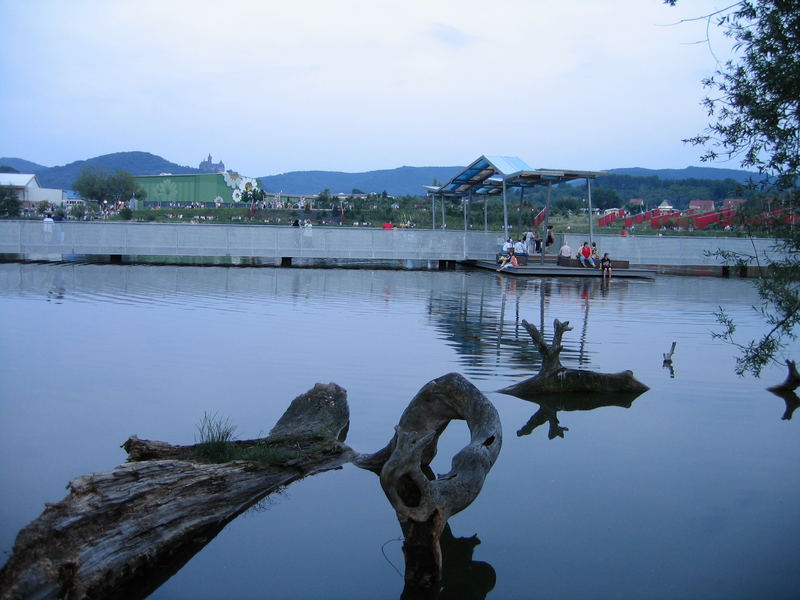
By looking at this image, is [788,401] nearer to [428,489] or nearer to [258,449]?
[428,489]

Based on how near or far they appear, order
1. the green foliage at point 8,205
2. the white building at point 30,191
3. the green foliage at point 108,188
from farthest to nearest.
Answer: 1. the green foliage at point 108,188
2. the white building at point 30,191
3. the green foliage at point 8,205

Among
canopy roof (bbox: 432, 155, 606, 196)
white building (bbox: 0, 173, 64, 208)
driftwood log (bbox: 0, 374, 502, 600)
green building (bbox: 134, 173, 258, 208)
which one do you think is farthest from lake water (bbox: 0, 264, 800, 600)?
green building (bbox: 134, 173, 258, 208)

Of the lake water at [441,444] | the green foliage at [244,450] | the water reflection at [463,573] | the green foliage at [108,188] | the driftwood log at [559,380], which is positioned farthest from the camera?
the green foliage at [108,188]

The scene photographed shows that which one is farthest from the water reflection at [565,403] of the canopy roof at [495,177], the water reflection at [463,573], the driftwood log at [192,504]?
the canopy roof at [495,177]

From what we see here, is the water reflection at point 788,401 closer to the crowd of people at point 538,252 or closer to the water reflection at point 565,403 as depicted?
the water reflection at point 565,403

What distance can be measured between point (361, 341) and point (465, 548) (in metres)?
7.53

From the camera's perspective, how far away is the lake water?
559 cm

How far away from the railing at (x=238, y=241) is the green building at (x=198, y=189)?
6830cm

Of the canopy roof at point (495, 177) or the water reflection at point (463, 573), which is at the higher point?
the canopy roof at point (495, 177)

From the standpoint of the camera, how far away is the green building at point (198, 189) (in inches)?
3954

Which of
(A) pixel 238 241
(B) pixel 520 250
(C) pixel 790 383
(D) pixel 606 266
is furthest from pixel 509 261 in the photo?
(C) pixel 790 383

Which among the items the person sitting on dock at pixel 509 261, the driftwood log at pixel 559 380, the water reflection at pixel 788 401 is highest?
the person sitting on dock at pixel 509 261

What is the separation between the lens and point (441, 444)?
8.02 metres

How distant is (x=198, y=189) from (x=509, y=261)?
77.1 m
